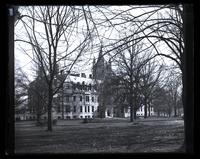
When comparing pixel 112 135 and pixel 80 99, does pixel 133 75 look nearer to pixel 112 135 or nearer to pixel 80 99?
pixel 80 99


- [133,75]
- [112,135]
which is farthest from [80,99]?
[112,135]

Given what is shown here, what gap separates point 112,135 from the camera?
19.3 ft

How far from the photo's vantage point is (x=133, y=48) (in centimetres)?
400

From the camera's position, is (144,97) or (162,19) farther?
(144,97)

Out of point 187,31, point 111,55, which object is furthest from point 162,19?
point 187,31

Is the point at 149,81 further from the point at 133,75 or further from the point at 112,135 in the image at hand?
the point at 112,135

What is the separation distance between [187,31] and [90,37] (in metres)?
1.38

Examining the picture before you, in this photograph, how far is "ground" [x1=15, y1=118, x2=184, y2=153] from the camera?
4527 mm

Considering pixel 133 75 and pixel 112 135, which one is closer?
pixel 133 75

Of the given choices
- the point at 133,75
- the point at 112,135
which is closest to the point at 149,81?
the point at 133,75

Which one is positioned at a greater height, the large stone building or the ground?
the large stone building

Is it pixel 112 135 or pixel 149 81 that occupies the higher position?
pixel 149 81

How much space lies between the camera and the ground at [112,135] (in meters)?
4.53
